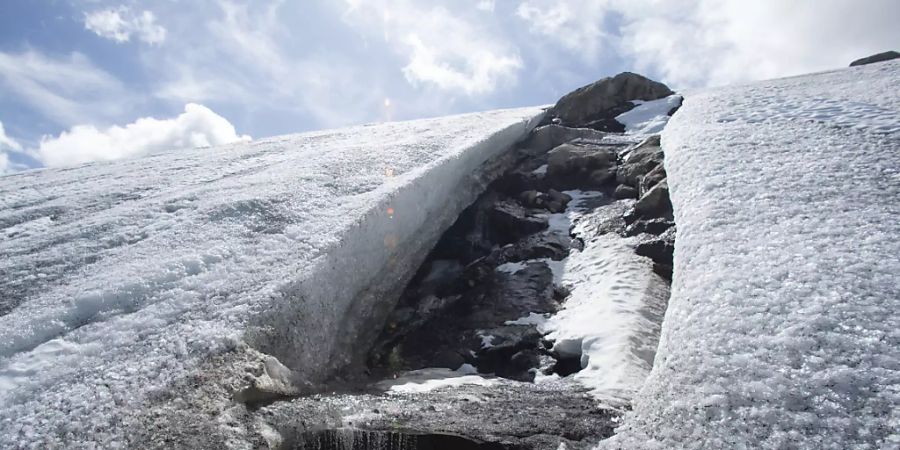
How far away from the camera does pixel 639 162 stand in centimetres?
1544

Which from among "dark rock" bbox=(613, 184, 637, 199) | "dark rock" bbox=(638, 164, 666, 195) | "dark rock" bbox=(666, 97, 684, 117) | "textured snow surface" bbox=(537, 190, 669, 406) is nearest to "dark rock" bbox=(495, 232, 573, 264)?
"textured snow surface" bbox=(537, 190, 669, 406)

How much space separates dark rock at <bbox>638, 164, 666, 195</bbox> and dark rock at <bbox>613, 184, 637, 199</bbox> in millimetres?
776

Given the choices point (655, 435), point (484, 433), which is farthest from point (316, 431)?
point (655, 435)

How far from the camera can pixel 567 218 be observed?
14969 millimetres

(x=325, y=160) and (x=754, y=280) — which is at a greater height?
(x=325, y=160)

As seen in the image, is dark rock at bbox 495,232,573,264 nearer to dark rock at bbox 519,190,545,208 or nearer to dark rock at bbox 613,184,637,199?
dark rock at bbox 519,190,545,208

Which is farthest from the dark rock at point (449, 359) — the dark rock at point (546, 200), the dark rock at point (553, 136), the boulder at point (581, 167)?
the dark rock at point (553, 136)

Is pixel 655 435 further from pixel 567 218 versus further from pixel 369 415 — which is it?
pixel 567 218

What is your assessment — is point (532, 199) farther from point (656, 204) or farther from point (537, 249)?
point (656, 204)

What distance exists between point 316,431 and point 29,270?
21.5 feet

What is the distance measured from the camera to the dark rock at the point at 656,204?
12031mm

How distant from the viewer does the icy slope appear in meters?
5.78

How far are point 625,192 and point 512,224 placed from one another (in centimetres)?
371

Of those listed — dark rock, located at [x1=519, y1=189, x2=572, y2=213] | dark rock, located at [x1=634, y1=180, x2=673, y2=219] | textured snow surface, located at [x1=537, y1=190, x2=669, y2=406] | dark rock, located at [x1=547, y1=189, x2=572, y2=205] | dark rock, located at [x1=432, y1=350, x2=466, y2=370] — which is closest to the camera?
textured snow surface, located at [x1=537, y1=190, x2=669, y2=406]
